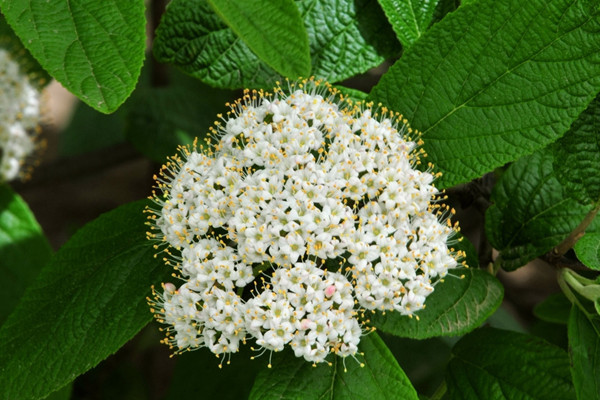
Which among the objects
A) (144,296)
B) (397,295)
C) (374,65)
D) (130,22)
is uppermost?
(130,22)

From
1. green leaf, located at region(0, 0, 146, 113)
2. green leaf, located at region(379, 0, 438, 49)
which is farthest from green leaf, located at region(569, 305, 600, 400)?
green leaf, located at region(0, 0, 146, 113)

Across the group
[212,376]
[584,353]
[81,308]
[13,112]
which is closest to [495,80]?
[584,353]

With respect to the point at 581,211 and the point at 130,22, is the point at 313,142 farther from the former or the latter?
the point at 581,211

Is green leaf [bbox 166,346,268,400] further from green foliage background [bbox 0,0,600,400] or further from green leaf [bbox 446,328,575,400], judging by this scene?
green leaf [bbox 446,328,575,400]

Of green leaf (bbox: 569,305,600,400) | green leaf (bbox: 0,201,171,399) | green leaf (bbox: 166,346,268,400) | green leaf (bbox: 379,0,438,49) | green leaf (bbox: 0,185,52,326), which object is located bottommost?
green leaf (bbox: 166,346,268,400)

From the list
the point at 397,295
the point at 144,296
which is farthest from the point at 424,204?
the point at 144,296

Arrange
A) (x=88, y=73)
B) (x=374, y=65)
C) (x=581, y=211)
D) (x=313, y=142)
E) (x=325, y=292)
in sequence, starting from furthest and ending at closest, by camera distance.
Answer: (x=374, y=65) < (x=581, y=211) < (x=313, y=142) < (x=325, y=292) < (x=88, y=73)

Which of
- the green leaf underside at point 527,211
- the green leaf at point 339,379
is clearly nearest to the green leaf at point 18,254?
the green leaf at point 339,379
